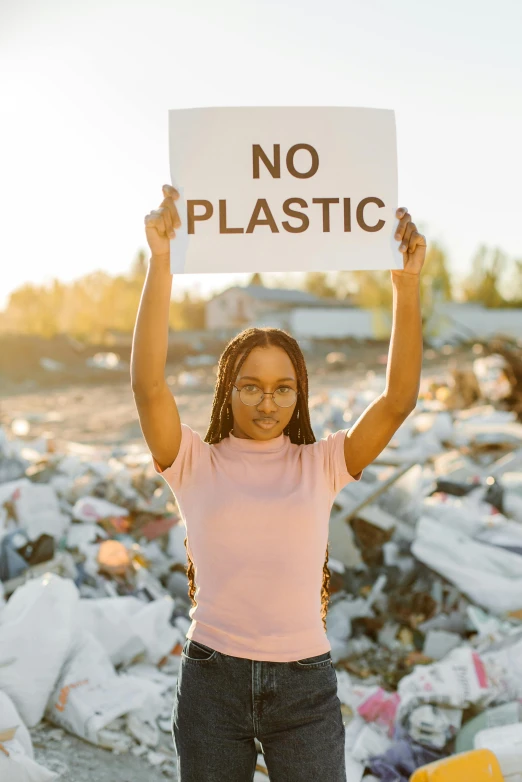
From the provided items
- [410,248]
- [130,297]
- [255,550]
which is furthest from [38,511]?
[130,297]

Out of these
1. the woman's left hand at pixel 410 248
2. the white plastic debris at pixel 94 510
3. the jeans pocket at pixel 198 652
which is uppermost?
the woman's left hand at pixel 410 248

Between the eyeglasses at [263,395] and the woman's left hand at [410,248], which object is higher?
the woman's left hand at [410,248]

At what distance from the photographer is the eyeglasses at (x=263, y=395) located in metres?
1.62

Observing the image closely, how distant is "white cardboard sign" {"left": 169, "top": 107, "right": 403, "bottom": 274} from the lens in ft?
5.55

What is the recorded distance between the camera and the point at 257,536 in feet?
4.97

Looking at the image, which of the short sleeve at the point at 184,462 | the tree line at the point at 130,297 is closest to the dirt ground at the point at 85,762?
the short sleeve at the point at 184,462

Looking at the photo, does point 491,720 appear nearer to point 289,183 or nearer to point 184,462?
point 184,462

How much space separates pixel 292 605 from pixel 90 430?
475 inches

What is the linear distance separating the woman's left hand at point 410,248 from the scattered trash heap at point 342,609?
5.02ft

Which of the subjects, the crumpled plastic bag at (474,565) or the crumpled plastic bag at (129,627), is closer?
the crumpled plastic bag at (129,627)

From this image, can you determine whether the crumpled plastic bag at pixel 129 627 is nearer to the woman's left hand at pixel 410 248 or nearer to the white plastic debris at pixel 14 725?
the white plastic debris at pixel 14 725

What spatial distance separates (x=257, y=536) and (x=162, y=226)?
651 millimetres

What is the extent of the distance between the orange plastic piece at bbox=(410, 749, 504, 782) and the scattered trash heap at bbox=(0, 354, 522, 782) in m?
0.03

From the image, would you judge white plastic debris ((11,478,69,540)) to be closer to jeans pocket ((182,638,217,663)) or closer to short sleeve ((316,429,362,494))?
jeans pocket ((182,638,217,663))
